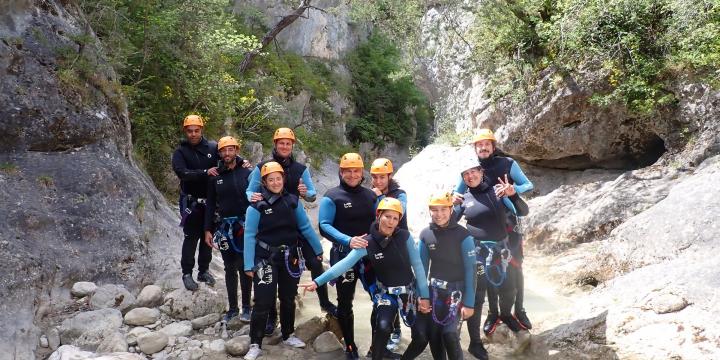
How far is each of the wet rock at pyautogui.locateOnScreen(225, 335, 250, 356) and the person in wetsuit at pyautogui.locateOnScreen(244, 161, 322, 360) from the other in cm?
8

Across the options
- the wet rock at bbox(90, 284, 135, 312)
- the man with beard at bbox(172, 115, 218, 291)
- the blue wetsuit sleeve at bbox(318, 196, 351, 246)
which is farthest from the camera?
the man with beard at bbox(172, 115, 218, 291)

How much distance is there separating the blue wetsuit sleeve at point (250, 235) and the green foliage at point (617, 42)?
29.6ft

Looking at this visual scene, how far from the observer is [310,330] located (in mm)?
6043

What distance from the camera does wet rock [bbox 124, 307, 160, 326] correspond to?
6074mm

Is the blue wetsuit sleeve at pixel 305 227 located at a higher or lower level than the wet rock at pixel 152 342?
higher

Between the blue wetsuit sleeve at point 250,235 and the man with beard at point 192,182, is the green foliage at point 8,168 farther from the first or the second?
→ the blue wetsuit sleeve at point 250,235

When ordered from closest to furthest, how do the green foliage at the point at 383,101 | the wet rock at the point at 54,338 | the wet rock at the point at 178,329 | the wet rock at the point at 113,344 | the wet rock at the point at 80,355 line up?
the wet rock at the point at 80,355 < the wet rock at the point at 113,344 < the wet rock at the point at 54,338 < the wet rock at the point at 178,329 < the green foliage at the point at 383,101

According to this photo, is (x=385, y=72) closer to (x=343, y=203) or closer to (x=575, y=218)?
(x=575, y=218)

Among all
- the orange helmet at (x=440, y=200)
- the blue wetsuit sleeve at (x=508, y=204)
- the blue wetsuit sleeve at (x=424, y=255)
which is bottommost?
the blue wetsuit sleeve at (x=424, y=255)

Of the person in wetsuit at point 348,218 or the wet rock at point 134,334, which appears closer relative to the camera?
the person in wetsuit at point 348,218

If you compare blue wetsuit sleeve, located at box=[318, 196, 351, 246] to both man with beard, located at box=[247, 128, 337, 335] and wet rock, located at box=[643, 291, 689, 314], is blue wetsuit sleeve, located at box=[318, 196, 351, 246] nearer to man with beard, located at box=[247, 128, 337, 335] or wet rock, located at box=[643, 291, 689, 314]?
man with beard, located at box=[247, 128, 337, 335]

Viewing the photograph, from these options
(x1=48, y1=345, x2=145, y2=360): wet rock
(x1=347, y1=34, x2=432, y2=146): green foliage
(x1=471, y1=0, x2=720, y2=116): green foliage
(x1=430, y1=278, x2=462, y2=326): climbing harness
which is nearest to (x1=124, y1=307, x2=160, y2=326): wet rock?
(x1=48, y1=345, x2=145, y2=360): wet rock

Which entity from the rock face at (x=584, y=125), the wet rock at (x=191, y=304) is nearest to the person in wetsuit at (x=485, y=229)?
the wet rock at (x=191, y=304)

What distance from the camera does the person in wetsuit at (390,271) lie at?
4.96m
